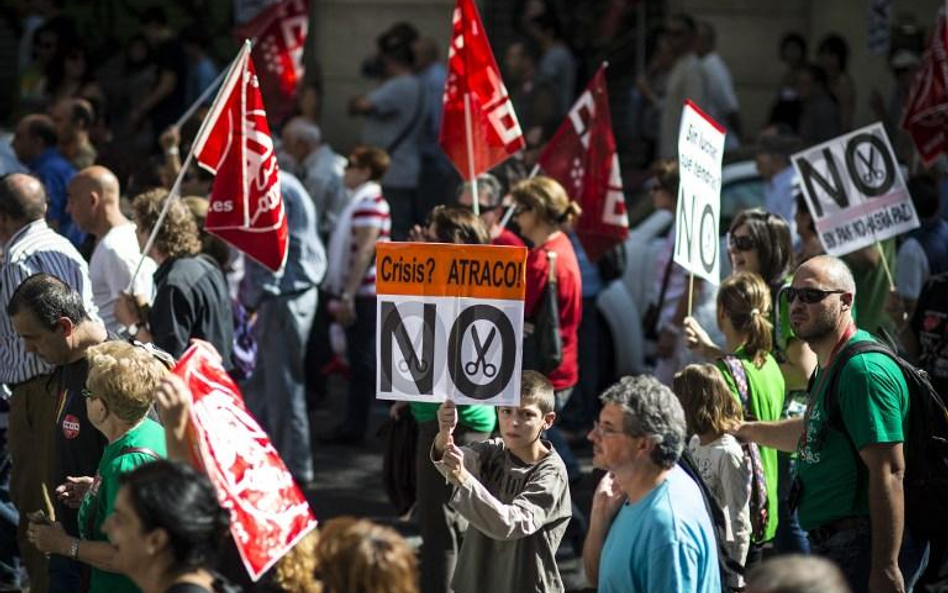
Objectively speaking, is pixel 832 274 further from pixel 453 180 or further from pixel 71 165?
pixel 453 180

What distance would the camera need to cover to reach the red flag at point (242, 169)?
7.83m

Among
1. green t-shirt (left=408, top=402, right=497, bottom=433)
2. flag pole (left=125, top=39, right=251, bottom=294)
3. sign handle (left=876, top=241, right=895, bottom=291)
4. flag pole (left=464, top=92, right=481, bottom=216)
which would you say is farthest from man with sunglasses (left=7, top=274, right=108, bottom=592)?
sign handle (left=876, top=241, right=895, bottom=291)

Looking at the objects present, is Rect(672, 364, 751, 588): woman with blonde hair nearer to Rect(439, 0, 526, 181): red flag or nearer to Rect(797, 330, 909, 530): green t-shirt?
Rect(797, 330, 909, 530): green t-shirt

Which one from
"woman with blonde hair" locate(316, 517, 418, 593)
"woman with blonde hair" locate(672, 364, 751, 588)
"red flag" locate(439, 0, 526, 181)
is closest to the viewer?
"woman with blonde hair" locate(316, 517, 418, 593)

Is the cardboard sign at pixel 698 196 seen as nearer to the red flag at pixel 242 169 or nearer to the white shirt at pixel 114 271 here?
the red flag at pixel 242 169

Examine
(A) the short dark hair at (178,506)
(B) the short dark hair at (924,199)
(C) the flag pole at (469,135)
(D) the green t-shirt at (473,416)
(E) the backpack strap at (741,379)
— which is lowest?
(A) the short dark hair at (178,506)

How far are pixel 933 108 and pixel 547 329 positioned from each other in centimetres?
322

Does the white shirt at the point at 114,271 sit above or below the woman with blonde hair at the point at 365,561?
above

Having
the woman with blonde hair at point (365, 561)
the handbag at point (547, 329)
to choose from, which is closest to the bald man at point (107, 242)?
the handbag at point (547, 329)

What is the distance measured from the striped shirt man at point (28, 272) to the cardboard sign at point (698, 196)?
2554 mm

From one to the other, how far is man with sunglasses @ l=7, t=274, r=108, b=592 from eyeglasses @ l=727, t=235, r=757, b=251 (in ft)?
9.18

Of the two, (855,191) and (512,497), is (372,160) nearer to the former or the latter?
(855,191)

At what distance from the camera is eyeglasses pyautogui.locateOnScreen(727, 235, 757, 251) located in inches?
310

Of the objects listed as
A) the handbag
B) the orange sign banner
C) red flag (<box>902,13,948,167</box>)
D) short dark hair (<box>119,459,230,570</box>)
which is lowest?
short dark hair (<box>119,459,230,570</box>)
